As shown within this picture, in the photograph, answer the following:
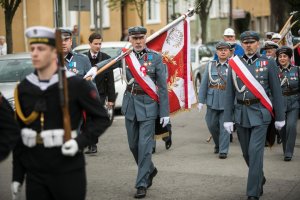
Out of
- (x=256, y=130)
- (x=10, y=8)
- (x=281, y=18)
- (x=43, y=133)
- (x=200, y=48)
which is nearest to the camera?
(x=43, y=133)

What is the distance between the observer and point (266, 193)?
8.36 m

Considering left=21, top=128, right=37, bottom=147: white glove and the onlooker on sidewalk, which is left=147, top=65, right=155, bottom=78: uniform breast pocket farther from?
the onlooker on sidewalk

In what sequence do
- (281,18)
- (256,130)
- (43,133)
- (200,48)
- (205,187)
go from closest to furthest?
(43,133)
(256,130)
(205,187)
(200,48)
(281,18)

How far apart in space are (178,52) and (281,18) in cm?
2044

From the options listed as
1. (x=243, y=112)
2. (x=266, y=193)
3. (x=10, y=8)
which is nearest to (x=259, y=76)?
(x=243, y=112)

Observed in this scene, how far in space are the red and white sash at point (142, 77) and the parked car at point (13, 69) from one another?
5.03 meters

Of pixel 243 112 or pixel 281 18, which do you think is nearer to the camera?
pixel 243 112

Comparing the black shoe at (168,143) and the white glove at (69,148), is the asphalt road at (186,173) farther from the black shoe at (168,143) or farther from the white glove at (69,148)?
the white glove at (69,148)

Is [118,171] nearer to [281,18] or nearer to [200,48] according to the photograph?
[200,48]

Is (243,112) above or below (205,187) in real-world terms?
above

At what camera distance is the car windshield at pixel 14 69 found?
13.6 m

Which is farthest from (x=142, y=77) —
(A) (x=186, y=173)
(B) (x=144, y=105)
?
(A) (x=186, y=173)

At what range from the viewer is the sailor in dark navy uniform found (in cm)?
486

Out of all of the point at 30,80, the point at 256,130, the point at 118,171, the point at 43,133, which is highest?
the point at 30,80
